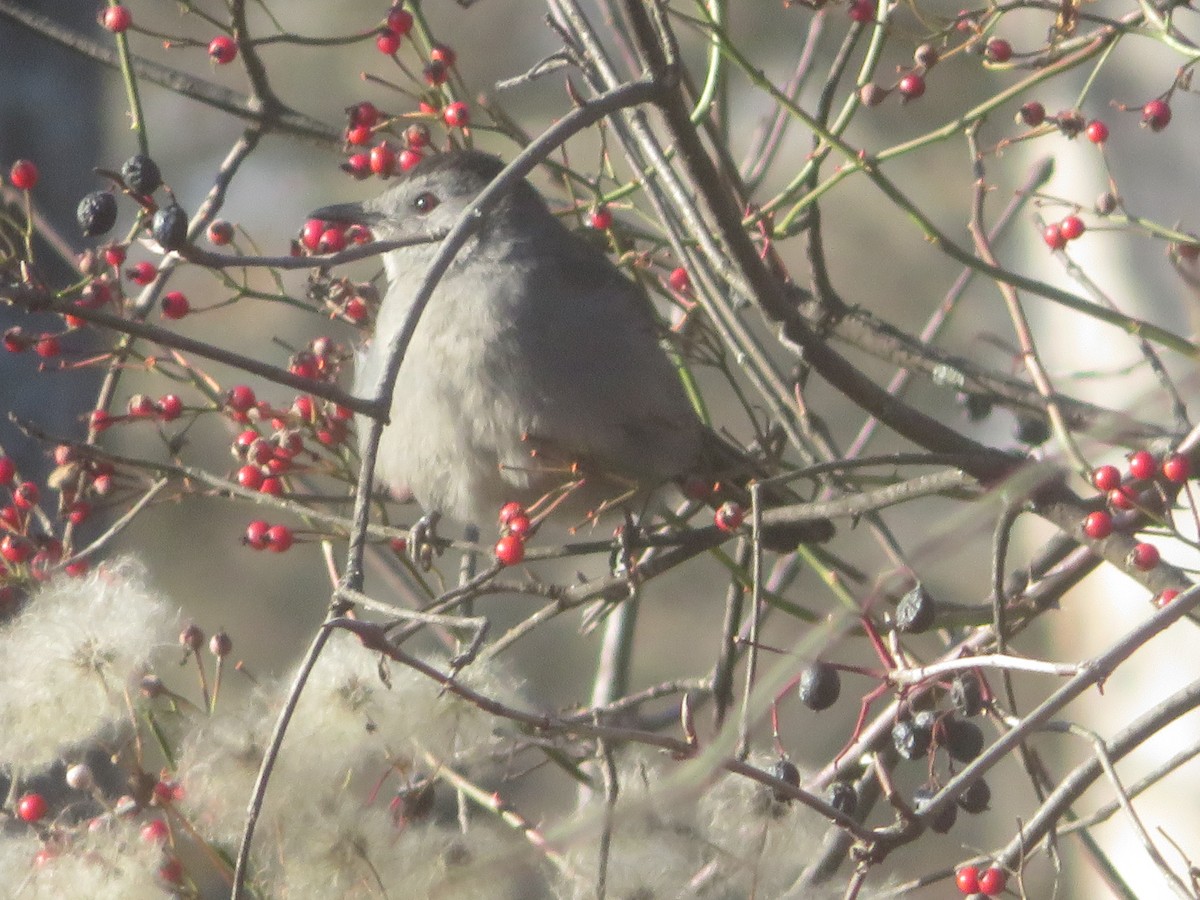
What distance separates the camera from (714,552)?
294 cm

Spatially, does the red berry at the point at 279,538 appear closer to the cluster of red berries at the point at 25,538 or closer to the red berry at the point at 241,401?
the red berry at the point at 241,401

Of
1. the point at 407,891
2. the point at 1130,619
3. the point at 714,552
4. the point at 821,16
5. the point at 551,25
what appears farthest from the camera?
the point at 1130,619

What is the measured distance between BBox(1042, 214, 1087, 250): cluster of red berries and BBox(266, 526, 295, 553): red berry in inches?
60.5

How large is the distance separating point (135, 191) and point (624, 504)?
1602 mm

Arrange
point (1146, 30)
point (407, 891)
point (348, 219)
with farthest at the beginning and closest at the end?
1. point (348, 219)
2. point (1146, 30)
3. point (407, 891)

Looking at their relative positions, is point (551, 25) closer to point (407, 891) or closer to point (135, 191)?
point (135, 191)

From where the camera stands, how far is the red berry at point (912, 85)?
3.08 m

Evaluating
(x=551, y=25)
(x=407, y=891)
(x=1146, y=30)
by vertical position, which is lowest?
(x=407, y=891)

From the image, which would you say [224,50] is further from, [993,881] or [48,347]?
[993,881]

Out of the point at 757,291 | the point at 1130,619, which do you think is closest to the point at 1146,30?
the point at 757,291

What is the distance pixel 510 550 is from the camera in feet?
8.64

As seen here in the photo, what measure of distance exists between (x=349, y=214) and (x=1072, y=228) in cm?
183

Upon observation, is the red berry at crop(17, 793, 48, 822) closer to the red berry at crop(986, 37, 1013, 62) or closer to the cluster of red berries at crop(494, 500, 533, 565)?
the cluster of red berries at crop(494, 500, 533, 565)

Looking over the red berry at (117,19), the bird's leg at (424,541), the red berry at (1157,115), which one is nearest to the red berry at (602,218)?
the bird's leg at (424,541)
